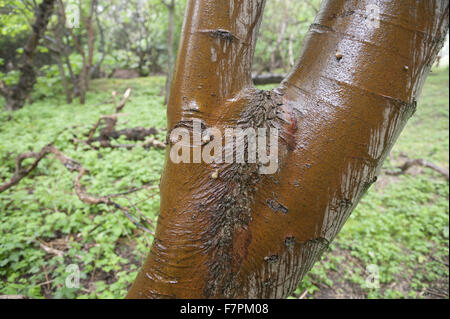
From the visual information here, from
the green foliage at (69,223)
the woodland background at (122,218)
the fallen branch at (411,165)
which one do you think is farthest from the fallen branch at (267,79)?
the green foliage at (69,223)

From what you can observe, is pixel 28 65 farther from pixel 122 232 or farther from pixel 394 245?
pixel 394 245

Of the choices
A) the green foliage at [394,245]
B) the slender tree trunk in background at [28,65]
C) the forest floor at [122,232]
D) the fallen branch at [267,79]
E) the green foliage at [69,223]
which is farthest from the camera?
the fallen branch at [267,79]

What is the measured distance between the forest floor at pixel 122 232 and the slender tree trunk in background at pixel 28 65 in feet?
6.21

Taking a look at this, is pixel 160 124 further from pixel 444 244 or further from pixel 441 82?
pixel 441 82

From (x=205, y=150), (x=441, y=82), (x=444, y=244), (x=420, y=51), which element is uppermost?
(x=441, y=82)

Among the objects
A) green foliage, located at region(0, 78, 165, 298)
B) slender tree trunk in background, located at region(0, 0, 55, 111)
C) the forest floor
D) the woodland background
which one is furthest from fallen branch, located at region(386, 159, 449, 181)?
slender tree trunk in background, located at region(0, 0, 55, 111)

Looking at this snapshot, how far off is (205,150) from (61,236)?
8.72 feet

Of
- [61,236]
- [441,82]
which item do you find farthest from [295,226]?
[441,82]

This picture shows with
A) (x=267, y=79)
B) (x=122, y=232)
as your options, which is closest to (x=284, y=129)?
(x=122, y=232)

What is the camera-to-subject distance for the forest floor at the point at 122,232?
2.25 metres

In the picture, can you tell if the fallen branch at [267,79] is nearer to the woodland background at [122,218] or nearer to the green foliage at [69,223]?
the woodland background at [122,218]

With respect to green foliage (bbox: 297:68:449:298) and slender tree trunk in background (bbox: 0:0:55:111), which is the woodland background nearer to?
green foliage (bbox: 297:68:449:298)

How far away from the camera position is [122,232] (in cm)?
272

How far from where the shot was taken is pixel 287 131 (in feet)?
2.40
